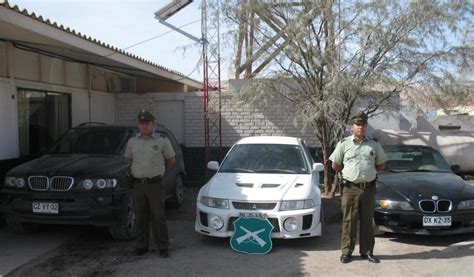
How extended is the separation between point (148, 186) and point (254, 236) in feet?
4.86

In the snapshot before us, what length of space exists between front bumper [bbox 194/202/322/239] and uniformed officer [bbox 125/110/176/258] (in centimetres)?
66

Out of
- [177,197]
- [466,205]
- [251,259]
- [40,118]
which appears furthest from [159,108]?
[466,205]

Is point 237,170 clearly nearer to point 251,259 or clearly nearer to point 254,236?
point 254,236

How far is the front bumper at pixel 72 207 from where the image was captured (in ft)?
21.0

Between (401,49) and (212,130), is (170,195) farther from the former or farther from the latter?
(401,49)

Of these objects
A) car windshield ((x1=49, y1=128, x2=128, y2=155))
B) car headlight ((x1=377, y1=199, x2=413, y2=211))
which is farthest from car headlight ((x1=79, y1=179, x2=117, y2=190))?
car headlight ((x1=377, y1=199, x2=413, y2=211))

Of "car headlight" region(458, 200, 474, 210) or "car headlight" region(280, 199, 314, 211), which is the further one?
"car headlight" region(458, 200, 474, 210)

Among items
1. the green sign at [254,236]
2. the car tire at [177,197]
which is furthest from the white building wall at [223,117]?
the green sign at [254,236]

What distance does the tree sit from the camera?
921cm

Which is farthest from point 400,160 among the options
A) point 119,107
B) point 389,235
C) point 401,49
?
point 119,107

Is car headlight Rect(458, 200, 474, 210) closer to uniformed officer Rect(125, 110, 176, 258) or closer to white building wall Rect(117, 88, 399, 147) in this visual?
uniformed officer Rect(125, 110, 176, 258)

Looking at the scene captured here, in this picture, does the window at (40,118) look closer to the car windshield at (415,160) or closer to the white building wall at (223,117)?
the white building wall at (223,117)

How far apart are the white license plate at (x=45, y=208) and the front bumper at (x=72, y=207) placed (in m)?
0.03

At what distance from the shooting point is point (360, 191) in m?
5.93
